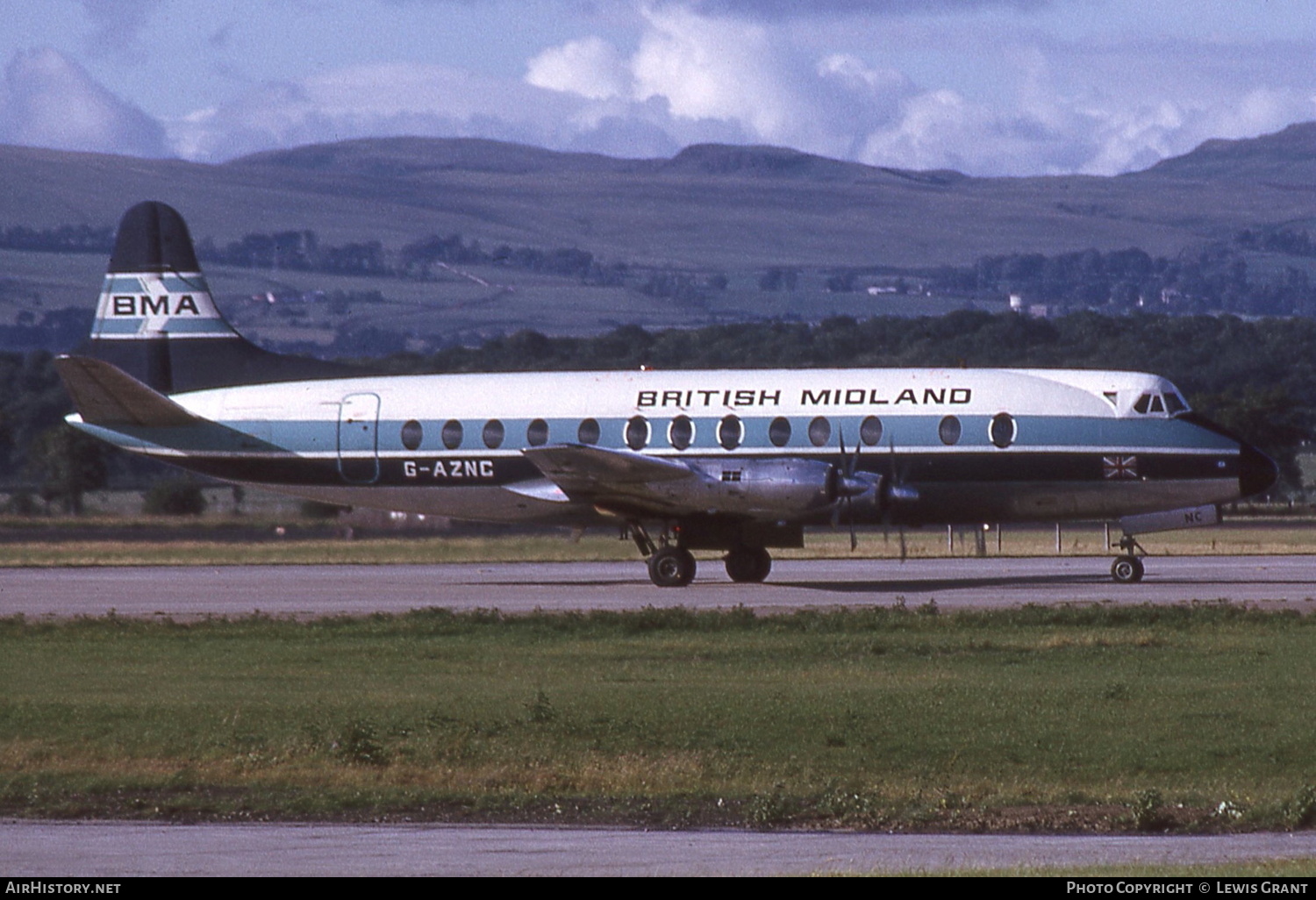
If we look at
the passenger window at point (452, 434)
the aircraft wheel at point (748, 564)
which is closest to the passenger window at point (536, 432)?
the passenger window at point (452, 434)

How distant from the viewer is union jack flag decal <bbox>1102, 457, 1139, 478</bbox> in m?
36.8

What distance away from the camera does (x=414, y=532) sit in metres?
55.9

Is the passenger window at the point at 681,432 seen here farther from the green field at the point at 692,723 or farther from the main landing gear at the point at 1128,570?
the main landing gear at the point at 1128,570

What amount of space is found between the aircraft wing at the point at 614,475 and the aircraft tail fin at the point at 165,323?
776 centimetres

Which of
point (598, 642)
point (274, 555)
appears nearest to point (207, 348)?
point (274, 555)

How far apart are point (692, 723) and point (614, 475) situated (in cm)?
1665

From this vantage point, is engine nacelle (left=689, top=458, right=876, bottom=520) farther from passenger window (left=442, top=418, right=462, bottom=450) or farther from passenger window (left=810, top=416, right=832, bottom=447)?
passenger window (left=442, top=418, right=462, bottom=450)

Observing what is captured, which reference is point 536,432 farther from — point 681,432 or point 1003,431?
point 1003,431

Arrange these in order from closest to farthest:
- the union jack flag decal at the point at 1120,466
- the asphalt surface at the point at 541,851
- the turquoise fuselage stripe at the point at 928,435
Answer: the asphalt surface at the point at 541,851 < the union jack flag decal at the point at 1120,466 < the turquoise fuselage stripe at the point at 928,435

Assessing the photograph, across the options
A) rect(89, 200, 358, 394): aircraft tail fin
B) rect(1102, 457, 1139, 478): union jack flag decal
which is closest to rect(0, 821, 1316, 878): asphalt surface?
rect(1102, 457, 1139, 478): union jack flag decal

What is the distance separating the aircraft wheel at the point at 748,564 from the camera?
39.7 m

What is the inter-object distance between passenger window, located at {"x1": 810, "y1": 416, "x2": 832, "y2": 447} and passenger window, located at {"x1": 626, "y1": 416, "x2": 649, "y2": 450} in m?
3.54

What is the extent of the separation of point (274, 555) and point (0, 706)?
29358mm

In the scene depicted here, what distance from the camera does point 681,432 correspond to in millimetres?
38438
